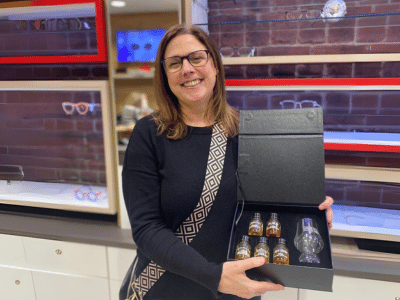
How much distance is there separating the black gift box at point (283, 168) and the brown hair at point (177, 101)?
0.27 ft

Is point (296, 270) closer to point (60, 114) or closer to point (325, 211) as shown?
point (325, 211)

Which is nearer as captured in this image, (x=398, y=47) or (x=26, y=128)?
(x=398, y=47)

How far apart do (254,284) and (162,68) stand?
2.48 ft

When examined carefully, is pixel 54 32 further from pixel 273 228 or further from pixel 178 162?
pixel 273 228

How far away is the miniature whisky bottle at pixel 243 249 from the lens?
98cm

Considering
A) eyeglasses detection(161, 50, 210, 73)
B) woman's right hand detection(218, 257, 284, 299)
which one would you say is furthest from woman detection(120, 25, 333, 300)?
woman's right hand detection(218, 257, 284, 299)

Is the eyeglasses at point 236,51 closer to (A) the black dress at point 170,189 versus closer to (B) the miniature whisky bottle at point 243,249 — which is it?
(A) the black dress at point 170,189

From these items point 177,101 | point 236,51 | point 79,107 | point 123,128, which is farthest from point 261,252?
point 79,107

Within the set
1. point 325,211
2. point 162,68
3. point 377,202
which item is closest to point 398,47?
point 377,202

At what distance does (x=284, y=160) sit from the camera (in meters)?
1.09

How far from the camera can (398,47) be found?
1.95 metres

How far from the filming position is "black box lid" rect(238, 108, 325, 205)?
107 centimetres

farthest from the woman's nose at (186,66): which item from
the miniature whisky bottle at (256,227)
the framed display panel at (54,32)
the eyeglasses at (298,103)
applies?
the eyeglasses at (298,103)

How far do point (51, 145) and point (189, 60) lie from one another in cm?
189
